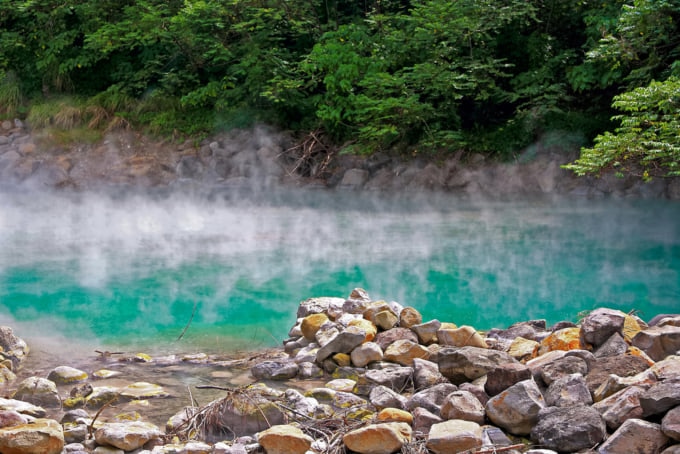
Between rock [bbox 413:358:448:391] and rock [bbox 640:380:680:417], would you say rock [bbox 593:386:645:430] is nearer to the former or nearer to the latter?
rock [bbox 640:380:680:417]

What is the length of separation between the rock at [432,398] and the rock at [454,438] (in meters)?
0.28

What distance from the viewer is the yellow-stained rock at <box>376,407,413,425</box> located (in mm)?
2516

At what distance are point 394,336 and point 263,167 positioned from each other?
24.7 ft

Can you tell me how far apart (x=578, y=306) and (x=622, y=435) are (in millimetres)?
2970

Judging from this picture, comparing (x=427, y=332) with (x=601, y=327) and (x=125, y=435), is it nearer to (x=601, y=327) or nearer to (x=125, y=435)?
(x=601, y=327)

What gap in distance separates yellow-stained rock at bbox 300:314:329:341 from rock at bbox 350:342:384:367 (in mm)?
409

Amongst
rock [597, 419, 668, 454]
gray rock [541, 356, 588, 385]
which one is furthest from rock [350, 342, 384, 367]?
rock [597, 419, 668, 454]

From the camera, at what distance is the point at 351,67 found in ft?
32.3

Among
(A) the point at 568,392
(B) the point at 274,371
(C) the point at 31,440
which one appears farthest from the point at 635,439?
(C) the point at 31,440

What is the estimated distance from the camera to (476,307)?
16.4ft

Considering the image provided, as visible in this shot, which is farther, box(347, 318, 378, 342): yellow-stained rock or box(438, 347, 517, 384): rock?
box(347, 318, 378, 342): yellow-stained rock

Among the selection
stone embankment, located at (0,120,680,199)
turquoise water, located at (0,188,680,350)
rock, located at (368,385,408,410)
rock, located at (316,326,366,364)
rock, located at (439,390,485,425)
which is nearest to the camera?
rock, located at (439,390,485,425)

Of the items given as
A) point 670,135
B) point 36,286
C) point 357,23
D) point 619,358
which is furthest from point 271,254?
point 357,23

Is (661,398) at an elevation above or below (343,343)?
above
